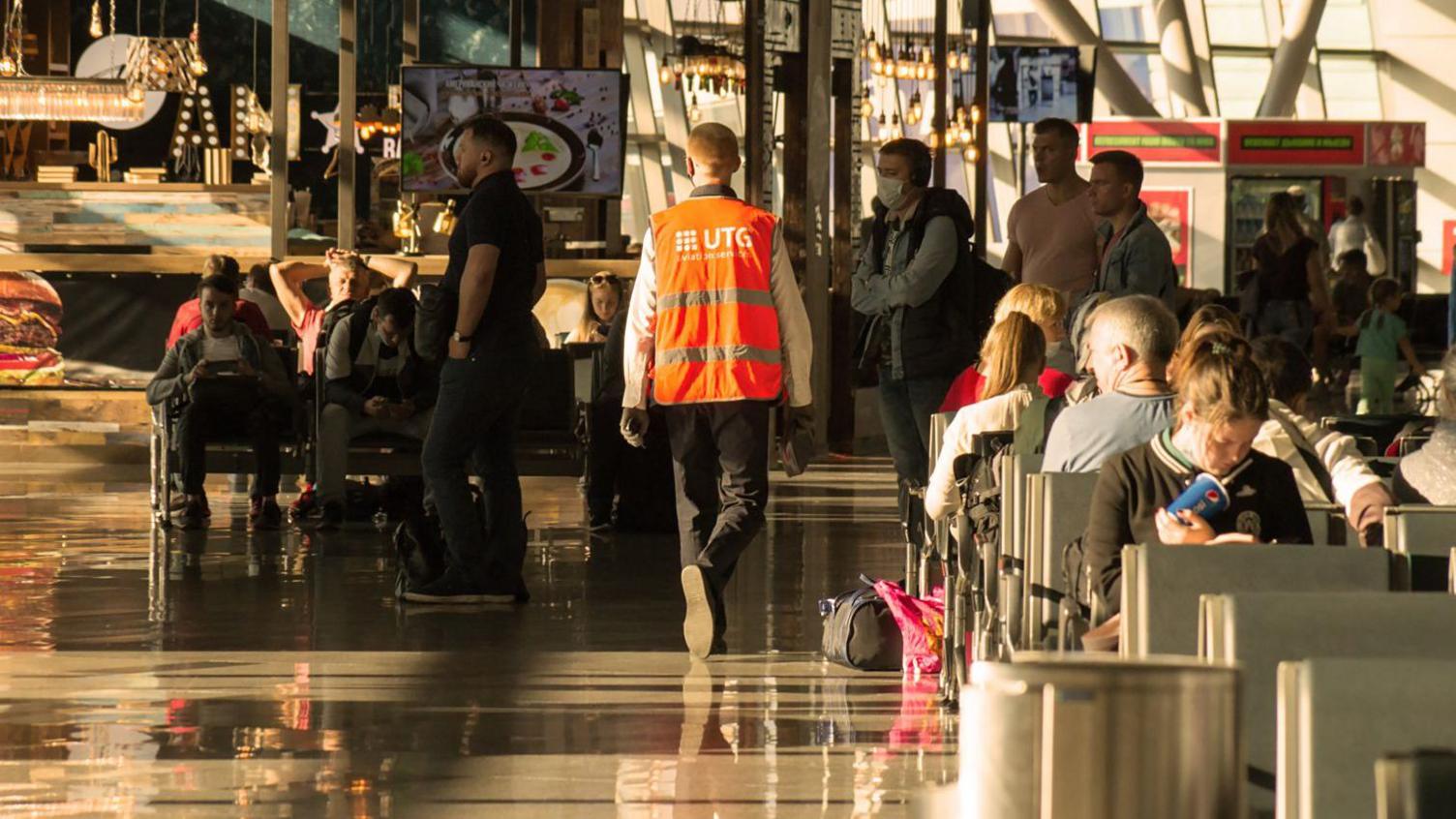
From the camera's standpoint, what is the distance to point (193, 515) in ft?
33.5

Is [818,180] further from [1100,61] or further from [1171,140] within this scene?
[1100,61]

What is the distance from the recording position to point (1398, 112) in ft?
111

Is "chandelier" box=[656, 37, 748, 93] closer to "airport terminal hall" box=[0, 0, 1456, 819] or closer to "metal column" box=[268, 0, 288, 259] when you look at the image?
"airport terminal hall" box=[0, 0, 1456, 819]

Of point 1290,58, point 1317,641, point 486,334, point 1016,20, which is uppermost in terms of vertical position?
point 1016,20

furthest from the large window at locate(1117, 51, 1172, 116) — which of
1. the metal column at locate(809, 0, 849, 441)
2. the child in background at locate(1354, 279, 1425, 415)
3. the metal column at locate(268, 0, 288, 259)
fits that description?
the metal column at locate(268, 0, 288, 259)

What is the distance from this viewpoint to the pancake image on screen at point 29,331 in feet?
47.0

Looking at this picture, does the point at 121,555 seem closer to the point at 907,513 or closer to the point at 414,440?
the point at 414,440

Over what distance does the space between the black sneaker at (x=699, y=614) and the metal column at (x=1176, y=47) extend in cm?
2337

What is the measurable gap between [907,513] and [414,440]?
3.45m

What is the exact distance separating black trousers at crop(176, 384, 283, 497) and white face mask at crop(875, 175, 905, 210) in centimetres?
378

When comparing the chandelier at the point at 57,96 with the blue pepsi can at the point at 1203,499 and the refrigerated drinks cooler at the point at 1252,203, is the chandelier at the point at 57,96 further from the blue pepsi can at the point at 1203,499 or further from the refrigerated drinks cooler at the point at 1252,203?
the blue pepsi can at the point at 1203,499

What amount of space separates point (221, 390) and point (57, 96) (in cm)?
772

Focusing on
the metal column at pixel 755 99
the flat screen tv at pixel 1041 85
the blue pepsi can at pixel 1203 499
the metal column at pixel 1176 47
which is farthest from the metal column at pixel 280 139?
the metal column at pixel 1176 47

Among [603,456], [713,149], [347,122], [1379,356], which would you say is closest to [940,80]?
[1379,356]
